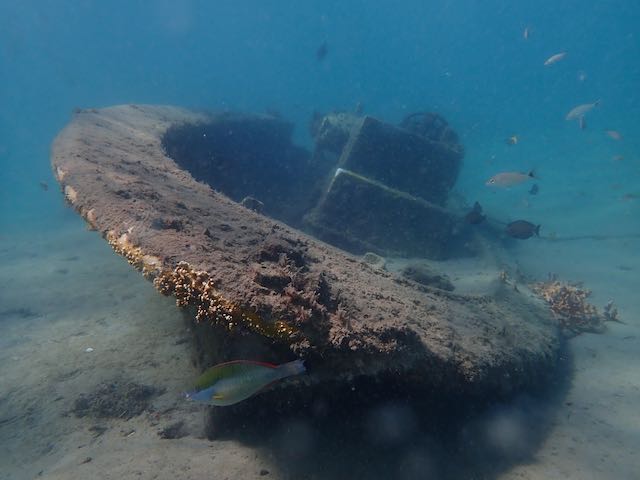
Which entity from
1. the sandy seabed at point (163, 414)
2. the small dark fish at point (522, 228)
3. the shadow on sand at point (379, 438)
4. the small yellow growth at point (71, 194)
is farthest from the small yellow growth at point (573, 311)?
the small yellow growth at point (71, 194)

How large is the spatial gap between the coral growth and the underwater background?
1.27 ft

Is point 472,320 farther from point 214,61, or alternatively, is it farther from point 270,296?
point 214,61

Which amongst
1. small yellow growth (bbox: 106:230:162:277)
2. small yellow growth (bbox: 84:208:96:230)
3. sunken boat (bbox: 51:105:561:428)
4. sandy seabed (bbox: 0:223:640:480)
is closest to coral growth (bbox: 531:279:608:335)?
sandy seabed (bbox: 0:223:640:480)

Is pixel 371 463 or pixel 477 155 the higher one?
pixel 477 155

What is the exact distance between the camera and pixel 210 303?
7.65ft

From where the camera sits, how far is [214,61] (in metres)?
143

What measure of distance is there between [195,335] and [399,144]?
903cm

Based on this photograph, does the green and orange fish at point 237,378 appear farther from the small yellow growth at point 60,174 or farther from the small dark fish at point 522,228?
the small dark fish at point 522,228

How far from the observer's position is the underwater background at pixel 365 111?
515cm

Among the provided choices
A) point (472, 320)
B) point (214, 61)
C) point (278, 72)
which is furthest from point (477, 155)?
point (214, 61)

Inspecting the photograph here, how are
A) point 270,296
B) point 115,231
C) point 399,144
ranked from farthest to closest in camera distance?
point 399,144 → point 115,231 → point 270,296

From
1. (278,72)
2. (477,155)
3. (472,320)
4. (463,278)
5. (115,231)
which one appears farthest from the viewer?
(278,72)

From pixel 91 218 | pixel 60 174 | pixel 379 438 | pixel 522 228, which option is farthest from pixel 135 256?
pixel 522 228

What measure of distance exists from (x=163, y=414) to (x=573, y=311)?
26.2 feet
